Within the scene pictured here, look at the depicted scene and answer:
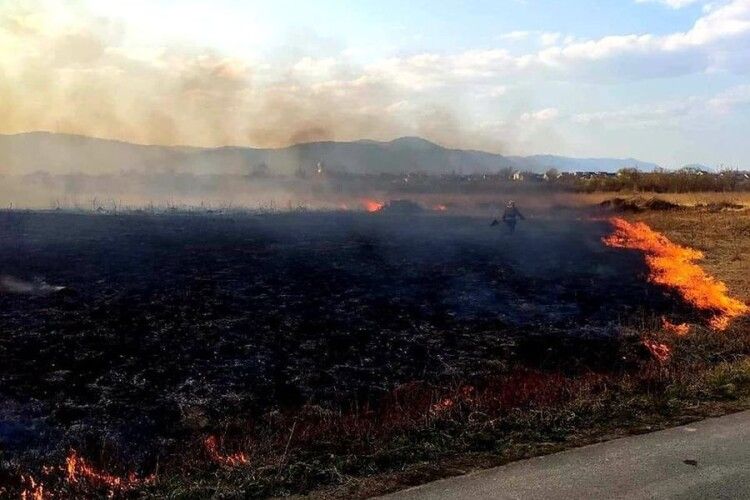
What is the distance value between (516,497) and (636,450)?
2.29m

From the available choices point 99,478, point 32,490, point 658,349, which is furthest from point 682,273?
point 32,490

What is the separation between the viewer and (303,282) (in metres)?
24.4

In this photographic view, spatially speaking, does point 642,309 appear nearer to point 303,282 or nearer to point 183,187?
point 303,282

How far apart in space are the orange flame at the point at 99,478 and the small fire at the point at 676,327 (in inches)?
596

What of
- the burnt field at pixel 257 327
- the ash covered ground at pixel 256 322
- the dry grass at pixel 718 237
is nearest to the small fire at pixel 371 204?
the dry grass at pixel 718 237

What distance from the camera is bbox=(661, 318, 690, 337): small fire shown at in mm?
17625

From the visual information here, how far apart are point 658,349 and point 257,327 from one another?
36.8 ft

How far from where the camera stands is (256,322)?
60.3 ft

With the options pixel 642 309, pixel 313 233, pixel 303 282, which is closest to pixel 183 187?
pixel 313 233

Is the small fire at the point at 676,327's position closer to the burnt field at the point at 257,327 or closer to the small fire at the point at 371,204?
the burnt field at the point at 257,327

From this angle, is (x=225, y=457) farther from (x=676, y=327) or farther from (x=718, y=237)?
(x=718, y=237)

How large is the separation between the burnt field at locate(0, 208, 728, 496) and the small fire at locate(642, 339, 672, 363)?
1.16ft

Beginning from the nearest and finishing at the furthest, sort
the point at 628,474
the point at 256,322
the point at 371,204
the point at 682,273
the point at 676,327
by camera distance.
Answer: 1. the point at 628,474
2. the point at 256,322
3. the point at 676,327
4. the point at 682,273
5. the point at 371,204

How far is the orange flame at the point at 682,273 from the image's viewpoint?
68.1 feet
